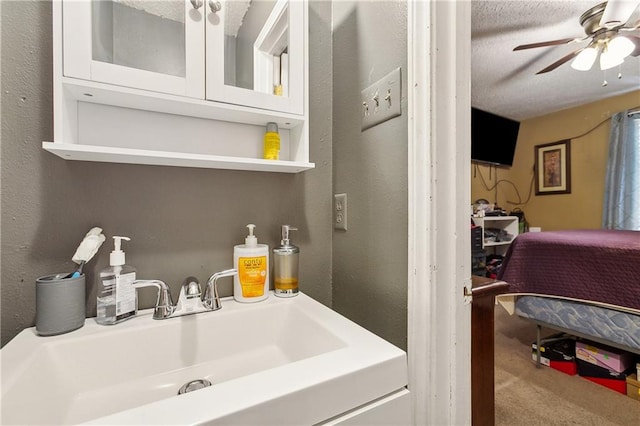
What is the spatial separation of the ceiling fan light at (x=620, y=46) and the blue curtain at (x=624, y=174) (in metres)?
1.61

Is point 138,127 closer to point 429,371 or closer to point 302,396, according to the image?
point 302,396

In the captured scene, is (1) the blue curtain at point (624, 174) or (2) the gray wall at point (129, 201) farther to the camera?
(1) the blue curtain at point (624, 174)

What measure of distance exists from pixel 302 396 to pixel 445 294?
336 mm

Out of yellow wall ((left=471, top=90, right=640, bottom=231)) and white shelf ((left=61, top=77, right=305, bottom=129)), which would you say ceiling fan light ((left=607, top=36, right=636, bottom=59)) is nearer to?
yellow wall ((left=471, top=90, right=640, bottom=231))

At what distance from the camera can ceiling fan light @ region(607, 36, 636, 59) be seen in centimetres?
166

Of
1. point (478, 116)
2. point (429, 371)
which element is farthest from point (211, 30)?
point (478, 116)

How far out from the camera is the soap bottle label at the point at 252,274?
28.0 inches

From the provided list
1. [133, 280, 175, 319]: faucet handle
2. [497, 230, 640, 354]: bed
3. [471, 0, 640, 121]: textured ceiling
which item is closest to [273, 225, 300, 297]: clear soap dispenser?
[133, 280, 175, 319]: faucet handle

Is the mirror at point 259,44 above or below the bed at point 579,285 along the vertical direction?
above

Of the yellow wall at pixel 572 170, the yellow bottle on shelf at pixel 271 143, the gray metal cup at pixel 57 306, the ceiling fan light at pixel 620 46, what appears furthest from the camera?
the yellow wall at pixel 572 170

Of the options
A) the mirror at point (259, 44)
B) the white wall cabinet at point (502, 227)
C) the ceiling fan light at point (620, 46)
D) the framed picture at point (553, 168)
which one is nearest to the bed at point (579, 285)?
the ceiling fan light at point (620, 46)

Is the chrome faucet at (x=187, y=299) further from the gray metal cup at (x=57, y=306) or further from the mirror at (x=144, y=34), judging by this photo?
the mirror at (x=144, y=34)

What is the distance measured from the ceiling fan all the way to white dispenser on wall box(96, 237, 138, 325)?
2355 millimetres

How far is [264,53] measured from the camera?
748mm
